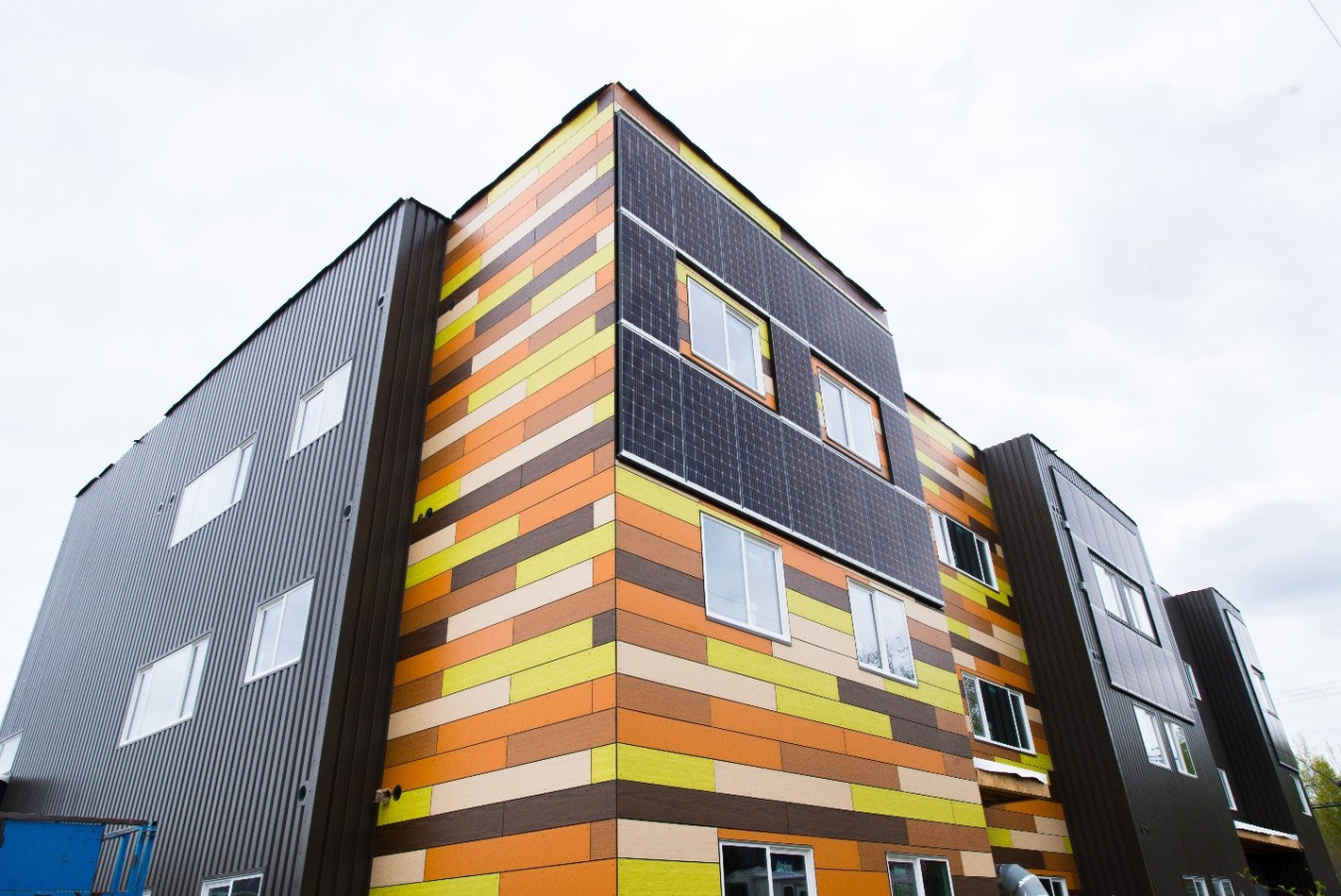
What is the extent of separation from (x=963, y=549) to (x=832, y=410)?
727cm

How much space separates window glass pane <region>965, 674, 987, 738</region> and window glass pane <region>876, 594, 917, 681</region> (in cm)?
496

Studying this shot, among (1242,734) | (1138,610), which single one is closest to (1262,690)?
(1242,734)

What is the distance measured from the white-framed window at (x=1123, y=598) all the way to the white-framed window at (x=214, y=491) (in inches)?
712

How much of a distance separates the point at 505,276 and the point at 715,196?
344 centimetres

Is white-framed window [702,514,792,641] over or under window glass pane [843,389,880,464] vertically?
under

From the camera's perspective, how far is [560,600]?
9.14 metres

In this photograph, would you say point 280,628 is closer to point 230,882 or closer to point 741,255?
point 230,882

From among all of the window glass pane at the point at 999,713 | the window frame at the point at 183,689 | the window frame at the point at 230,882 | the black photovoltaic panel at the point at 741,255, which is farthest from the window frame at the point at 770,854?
the window glass pane at the point at 999,713

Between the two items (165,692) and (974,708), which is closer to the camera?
(165,692)

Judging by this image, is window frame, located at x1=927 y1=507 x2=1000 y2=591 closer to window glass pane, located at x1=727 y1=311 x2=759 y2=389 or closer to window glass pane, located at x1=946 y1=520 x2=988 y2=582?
window glass pane, located at x1=946 y1=520 x2=988 y2=582

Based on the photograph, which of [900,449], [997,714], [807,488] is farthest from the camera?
[997,714]

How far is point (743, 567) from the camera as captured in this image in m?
10.5

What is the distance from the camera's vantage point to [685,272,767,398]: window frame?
11.6 meters

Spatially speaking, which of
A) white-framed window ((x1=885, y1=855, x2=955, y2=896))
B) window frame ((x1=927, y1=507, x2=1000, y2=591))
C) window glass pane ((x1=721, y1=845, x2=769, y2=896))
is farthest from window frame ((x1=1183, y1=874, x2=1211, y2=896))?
window glass pane ((x1=721, y1=845, x2=769, y2=896))
